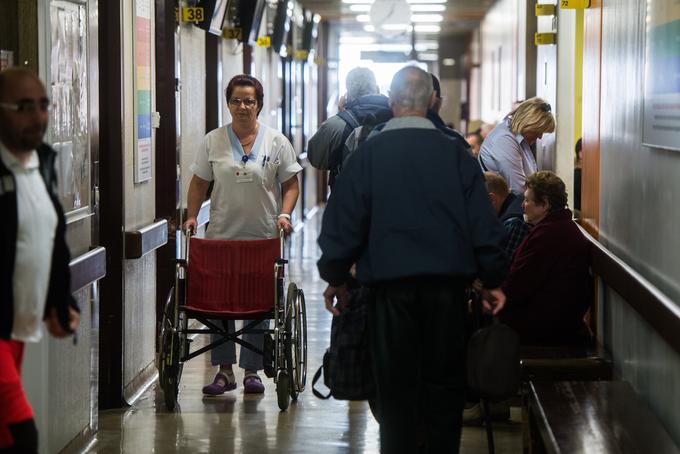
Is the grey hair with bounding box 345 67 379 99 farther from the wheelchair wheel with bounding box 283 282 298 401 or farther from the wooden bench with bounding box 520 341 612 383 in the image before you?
the wooden bench with bounding box 520 341 612 383

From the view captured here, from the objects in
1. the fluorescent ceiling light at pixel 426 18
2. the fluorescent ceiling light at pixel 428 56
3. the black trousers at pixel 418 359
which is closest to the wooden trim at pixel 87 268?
the black trousers at pixel 418 359

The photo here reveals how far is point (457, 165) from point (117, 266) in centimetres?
227

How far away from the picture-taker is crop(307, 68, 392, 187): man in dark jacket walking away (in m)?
5.77

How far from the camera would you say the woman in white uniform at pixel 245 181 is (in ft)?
19.3

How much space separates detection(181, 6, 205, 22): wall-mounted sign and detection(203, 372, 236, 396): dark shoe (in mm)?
2564

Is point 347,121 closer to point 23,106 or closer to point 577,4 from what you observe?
point 577,4

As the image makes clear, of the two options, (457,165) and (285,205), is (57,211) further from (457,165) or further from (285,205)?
(285,205)

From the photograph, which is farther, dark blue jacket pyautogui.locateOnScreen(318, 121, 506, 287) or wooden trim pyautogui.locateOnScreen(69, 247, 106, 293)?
wooden trim pyautogui.locateOnScreen(69, 247, 106, 293)

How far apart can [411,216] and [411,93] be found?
1.49 ft

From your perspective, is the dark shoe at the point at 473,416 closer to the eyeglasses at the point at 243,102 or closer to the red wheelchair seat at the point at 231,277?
the red wheelchair seat at the point at 231,277

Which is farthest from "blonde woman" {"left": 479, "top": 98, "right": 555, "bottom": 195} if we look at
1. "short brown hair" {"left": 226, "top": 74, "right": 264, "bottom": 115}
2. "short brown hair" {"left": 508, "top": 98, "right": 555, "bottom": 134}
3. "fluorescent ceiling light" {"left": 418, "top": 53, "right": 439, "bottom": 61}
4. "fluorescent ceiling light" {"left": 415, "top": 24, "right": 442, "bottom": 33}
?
"fluorescent ceiling light" {"left": 418, "top": 53, "right": 439, "bottom": 61}

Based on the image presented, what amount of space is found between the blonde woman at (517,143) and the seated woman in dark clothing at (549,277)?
1.29 meters

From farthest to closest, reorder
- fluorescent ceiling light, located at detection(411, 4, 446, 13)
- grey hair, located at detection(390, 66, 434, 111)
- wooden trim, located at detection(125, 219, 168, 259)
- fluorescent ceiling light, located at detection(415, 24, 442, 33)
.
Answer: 1. fluorescent ceiling light, located at detection(415, 24, 442, 33)
2. fluorescent ceiling light, located at detection(411, 4, 446, 13)
3. wooden trim, located at detection(125, 219, 168, 259)
4. grey hair, located at detection(390, 66, 434, 111)

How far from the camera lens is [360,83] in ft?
19.3
